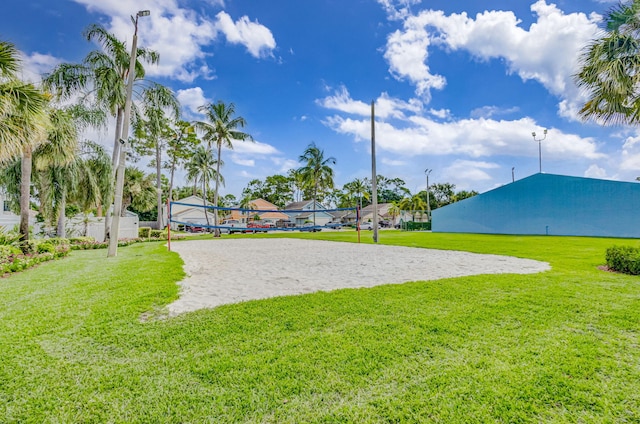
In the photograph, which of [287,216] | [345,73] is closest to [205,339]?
[345,73]

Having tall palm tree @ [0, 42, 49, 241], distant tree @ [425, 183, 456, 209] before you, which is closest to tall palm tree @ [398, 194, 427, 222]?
distant tree @ [425, 183, 456, 209]

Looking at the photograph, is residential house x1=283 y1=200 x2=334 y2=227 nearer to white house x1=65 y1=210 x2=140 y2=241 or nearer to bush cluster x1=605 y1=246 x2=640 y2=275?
white house x1=65 y1=210 x2=140 y2=241

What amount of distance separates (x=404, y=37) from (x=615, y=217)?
18.8m

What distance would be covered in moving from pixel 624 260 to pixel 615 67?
180 inches

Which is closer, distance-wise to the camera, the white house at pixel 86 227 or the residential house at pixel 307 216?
the white house at pixel 86 227

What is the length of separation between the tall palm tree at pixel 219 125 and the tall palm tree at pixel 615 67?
21.0 meters

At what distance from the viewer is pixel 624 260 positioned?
592 cm

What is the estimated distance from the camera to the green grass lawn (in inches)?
69.9

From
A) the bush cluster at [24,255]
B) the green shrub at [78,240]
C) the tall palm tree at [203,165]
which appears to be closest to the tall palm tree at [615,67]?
the bush cluster at [24,255]

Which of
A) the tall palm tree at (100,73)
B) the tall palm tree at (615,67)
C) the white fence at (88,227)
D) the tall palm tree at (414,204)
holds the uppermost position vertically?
the tall palm tree at (100,73)

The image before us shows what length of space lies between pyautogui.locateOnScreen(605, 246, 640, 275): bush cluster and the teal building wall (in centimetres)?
1785

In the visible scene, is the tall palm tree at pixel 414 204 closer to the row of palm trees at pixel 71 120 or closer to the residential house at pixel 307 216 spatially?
the residential house at pixel 307 216

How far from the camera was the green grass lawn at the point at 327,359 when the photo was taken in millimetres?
1775

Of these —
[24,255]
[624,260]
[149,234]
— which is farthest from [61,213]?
[624,260]
